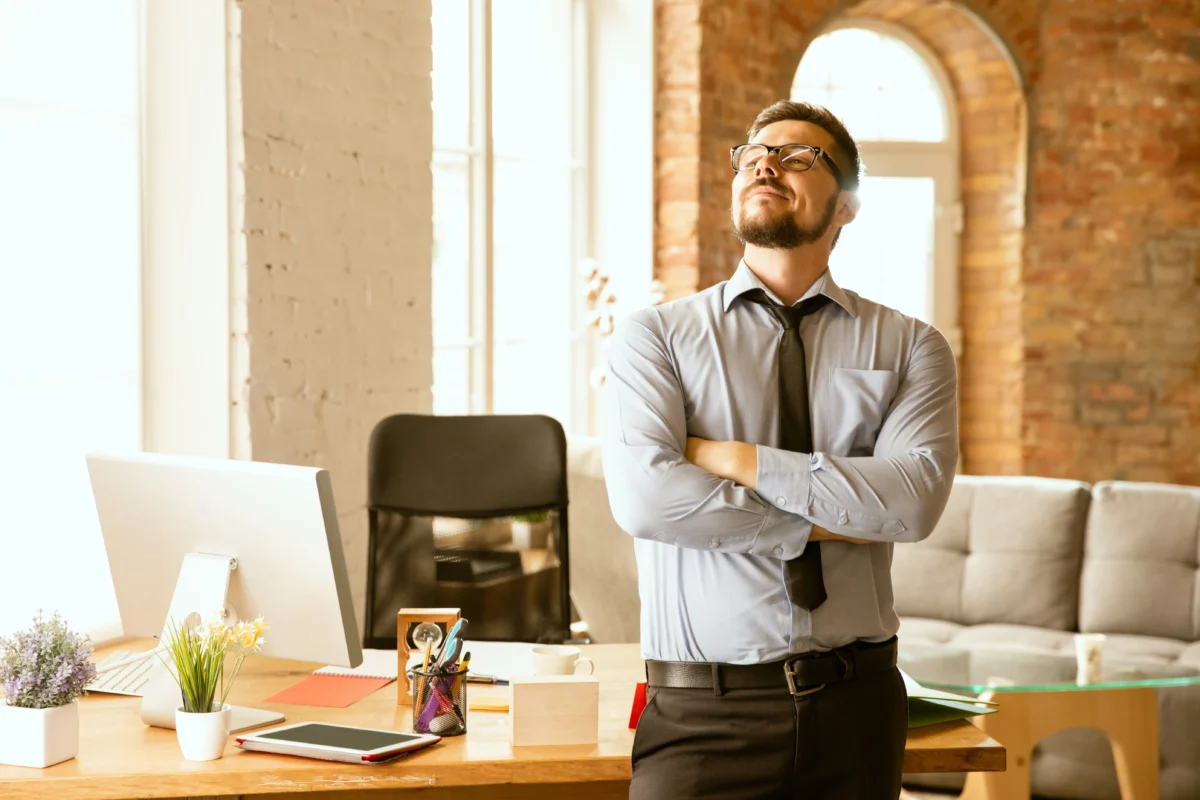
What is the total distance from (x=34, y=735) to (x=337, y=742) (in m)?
0.43

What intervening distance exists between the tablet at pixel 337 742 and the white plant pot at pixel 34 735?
0.83ft

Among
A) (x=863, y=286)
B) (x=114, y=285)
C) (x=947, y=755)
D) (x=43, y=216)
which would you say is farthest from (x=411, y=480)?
(x=863, y=286)

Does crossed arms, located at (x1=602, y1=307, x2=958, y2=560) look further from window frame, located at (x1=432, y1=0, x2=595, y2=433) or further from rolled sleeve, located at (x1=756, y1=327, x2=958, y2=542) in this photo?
window frame, located at (x1=432, y1=0, x2=595, y2=433)

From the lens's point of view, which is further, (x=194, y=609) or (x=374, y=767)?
(x=194, y=609)

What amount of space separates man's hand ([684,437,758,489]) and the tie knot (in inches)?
8.8

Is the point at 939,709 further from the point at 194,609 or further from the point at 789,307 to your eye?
the point at 194,609

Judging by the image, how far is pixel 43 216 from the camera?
8.32 feet

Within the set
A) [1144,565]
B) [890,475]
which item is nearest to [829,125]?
[890,475]

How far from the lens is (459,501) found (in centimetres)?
290

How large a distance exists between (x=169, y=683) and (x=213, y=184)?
1290 millimetres

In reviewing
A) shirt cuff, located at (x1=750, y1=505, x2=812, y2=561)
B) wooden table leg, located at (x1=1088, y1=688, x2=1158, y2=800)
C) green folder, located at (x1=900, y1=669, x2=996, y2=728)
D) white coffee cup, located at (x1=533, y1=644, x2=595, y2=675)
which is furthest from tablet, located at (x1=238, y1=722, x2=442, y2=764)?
wooden table leg, located at (x1=1088, y1=688, x2=1158, y2=800)

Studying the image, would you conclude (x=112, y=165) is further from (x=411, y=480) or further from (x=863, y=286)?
(x=863, y=286)

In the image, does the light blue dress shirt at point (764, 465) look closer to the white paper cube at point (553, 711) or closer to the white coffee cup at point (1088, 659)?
the white paper cube at point (553, 711)

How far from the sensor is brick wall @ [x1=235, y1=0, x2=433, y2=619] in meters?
2.91
